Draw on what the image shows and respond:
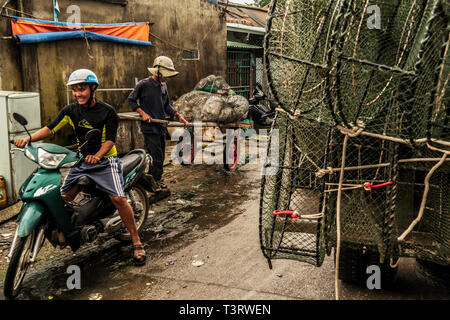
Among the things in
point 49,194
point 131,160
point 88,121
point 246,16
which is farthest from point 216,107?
point 246,16

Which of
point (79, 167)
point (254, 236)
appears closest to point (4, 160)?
point (79, 167)

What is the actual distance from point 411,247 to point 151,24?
365 inches

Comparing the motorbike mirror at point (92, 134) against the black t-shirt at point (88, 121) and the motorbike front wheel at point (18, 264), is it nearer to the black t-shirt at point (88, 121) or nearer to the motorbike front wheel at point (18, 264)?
the black t-shirt at point (88, 121)

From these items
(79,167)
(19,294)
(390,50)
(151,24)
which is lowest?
(19,294)

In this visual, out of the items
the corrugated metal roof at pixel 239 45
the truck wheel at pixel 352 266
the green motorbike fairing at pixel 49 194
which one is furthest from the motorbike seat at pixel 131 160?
the corrugated metal roof at pixel 239 45

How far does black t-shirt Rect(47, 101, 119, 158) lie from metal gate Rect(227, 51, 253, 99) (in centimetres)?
1180

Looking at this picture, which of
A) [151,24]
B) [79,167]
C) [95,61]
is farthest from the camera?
[151,24]

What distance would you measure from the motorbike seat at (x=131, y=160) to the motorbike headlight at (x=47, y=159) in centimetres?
79

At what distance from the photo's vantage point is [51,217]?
152 inches

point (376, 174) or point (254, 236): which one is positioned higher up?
point (376, 174)

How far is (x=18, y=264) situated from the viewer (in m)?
3.50

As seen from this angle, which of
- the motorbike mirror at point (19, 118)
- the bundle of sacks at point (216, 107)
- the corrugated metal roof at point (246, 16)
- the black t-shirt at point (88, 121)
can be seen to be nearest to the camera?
the motorbike mirror at point (19, 118)

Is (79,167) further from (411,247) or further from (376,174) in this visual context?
(411,247)

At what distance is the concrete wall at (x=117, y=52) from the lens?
790cm
